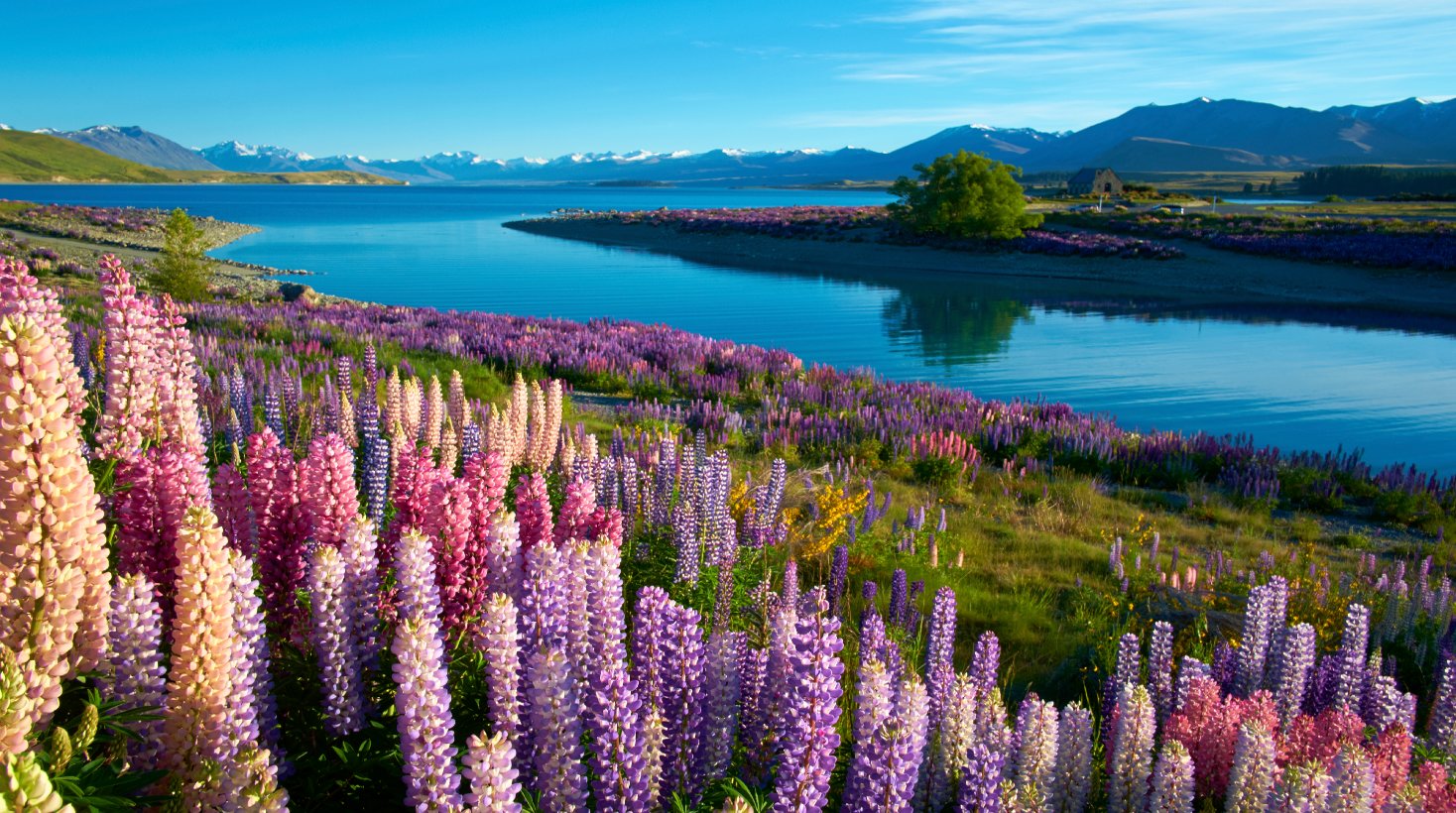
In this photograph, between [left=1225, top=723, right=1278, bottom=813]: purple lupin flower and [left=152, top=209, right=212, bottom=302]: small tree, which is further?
[left=152, top=209, right=212, bottom=302]: small tree

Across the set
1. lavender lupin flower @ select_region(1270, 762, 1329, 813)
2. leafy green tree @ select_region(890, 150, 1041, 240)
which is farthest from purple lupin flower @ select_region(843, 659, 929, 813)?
leafy green tree @ select_region(890, 150, 1041, 240)

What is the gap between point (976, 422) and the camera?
582 inches

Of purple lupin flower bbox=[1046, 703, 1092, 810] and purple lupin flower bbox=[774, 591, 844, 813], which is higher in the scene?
purple lupin flower bbox=[774, 591, 844, 813]

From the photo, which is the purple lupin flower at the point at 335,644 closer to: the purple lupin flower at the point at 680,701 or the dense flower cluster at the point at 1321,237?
the purple lupin flower at the point at 680,701

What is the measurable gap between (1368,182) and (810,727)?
451ft

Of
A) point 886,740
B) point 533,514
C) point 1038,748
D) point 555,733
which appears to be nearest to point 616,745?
point 555,733

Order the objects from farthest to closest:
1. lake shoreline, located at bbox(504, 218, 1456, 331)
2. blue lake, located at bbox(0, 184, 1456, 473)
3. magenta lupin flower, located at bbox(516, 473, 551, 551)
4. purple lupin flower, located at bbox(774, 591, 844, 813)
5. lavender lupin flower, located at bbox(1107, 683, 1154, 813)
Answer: lake shoreline, located at bbox(504, 218, 1456, 331), blue lake, located at bbox(0, 184, 1456, 473), magenta lupin flower, located at bbox(516, 473, 551, 551), lavender lupin flower, located at bbox(1107, 683, 1154, 813), purple lupin flower, located at bbox(774, 591, 844, 813)

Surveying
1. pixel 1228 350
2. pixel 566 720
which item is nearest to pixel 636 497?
pixel 566 720

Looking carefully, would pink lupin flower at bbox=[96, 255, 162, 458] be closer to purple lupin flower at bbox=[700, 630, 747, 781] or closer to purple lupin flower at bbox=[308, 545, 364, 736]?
purple lupin flower at bbox=[308, 545, 364, 736]

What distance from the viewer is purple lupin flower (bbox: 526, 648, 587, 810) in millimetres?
2451

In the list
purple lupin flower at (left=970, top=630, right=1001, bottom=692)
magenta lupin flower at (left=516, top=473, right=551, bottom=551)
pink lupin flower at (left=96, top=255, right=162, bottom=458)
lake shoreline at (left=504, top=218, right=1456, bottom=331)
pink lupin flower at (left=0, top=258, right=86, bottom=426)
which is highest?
pink lupin flower at (left=0, top=258, right=86, bottom=426)

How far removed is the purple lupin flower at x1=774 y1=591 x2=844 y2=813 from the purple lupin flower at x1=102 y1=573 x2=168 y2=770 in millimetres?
1640

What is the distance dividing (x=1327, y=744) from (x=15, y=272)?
5943mm

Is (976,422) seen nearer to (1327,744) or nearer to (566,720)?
(1327,744)
